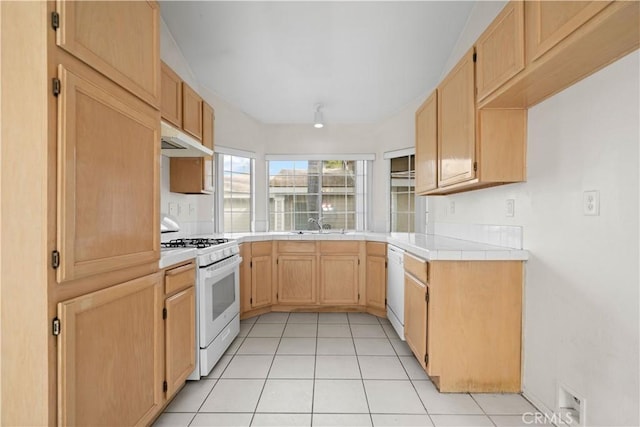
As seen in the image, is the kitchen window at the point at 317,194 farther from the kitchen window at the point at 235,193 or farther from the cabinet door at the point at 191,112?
the cabinet door at the point at 191,112

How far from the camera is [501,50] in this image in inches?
63.7

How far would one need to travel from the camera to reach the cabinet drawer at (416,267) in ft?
6.66

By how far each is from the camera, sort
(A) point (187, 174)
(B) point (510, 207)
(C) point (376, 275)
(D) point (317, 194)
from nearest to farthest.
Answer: (B) point (510, 207), (A) point (187, 174), (C) point (376, 275), (D) point (317, 194)

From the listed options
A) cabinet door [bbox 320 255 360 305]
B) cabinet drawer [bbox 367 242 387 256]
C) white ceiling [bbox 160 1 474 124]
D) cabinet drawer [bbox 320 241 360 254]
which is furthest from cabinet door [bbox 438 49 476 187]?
cabinet door [bbox 320 255 360 305]

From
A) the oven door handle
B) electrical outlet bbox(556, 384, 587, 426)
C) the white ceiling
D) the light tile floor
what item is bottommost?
the light tile floor

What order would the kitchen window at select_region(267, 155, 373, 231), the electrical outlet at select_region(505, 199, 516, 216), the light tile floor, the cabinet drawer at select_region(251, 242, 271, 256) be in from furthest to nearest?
the kitchen window at select_region(267, 155, 373, 231)
the cabinet drawer at select_region(251, 242, 271, 256)
the electrical outlet at select_region(505, 199, 516, 216)
the light tile floor

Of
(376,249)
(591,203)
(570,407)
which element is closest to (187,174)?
(376,249)

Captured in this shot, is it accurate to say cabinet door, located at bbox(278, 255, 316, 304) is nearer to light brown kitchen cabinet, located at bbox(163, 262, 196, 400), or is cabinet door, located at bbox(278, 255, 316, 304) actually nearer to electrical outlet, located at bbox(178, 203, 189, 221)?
electrical outlet, located at bbox(178, 203, 189, 221)

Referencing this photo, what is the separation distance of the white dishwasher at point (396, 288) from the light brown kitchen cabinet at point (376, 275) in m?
0.18

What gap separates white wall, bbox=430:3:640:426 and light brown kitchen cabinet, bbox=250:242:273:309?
2379mm

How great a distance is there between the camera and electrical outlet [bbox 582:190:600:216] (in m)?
1.39

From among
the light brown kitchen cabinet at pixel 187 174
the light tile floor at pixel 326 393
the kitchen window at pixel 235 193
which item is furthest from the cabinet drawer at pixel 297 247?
the light brown kitchen cabinet at pixel 187 174

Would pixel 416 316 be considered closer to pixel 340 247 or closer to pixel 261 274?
pixel 340 247

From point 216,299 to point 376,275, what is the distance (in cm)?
173
